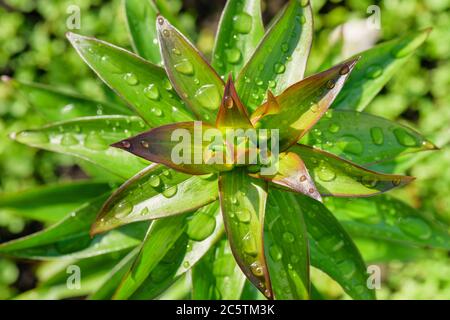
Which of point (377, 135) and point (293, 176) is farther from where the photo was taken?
point (377, 135)

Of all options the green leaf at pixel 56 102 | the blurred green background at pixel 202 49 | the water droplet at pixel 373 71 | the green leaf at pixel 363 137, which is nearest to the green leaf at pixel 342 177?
the green leaf at pixel 363 137

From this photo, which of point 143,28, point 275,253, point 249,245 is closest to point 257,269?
point 249,245

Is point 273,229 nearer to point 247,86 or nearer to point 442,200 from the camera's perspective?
point 247,86

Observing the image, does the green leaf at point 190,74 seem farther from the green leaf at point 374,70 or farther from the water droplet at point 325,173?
the green leaf at point 374,70

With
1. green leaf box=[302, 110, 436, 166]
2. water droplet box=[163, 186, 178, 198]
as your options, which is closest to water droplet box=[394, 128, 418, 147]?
green leaf box=[302, 110, 436, 166]

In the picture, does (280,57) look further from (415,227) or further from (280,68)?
(415,227)

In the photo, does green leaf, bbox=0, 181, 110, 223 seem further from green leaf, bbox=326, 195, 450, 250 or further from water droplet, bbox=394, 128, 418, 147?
water droplet, bbox=394, 128, 418, 147
